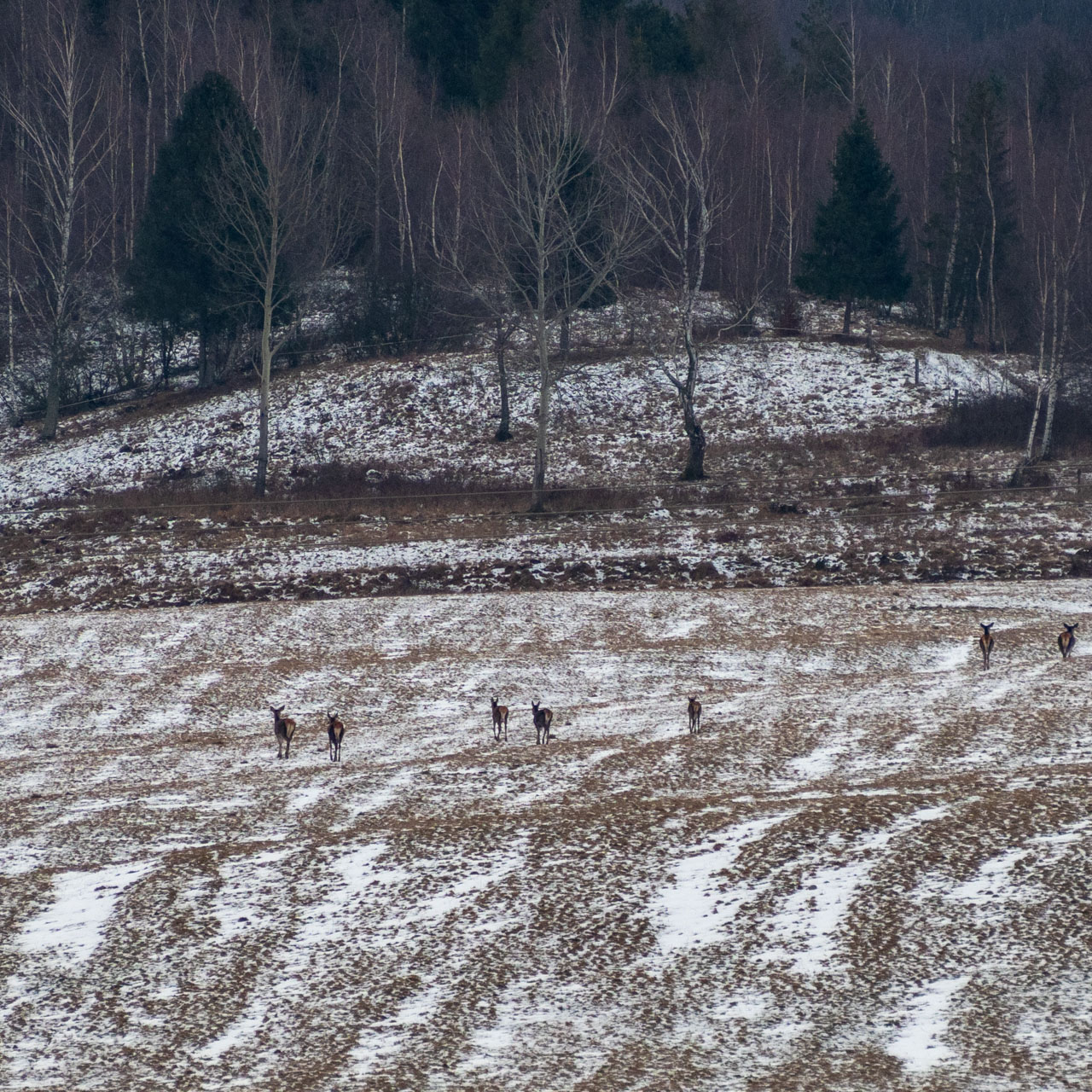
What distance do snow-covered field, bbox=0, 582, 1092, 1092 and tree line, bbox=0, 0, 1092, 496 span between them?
826 inches

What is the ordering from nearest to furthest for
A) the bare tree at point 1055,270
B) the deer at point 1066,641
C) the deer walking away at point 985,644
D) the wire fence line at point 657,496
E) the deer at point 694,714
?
the deer at point 694,714 → the deer walking away at point 985,644 → the deer at point 1066,641 → the wire fence line at point 657,496 → the bare tree at point 1055,270

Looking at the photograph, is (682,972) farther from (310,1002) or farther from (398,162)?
(398,162)

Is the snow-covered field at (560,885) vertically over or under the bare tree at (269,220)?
under

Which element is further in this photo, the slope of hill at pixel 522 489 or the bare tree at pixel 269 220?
the bare tree at pixel 269 220

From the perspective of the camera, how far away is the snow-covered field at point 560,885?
1015 centimetres

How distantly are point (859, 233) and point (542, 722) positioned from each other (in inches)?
1741

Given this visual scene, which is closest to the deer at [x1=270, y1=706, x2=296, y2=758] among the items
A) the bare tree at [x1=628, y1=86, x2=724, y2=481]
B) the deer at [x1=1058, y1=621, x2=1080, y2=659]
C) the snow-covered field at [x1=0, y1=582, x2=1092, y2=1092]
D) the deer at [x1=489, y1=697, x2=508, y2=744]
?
the snow-covered field at [x1=0, y1=582, x2=1092, y2=1092]

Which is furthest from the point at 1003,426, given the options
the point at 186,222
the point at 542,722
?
the point at 186,222

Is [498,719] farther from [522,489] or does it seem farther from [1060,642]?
[522,489]

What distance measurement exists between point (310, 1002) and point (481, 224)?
1722 inches

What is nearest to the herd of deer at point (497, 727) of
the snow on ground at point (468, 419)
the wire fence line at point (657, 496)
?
the wire fence line at point (657, 496)

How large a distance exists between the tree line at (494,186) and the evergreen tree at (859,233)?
0.15 metres

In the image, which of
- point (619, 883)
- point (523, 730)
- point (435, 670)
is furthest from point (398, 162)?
point (619, 883)

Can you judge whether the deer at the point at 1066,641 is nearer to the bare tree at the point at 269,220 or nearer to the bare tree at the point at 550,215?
the bare tree at the point at 550,215
